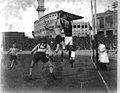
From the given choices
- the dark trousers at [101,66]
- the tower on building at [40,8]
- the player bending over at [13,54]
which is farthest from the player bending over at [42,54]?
the dark trousers at [101,66]

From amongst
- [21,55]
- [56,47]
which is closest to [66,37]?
[56,47]

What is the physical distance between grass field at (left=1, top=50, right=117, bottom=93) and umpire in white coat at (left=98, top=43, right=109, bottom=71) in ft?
0.19

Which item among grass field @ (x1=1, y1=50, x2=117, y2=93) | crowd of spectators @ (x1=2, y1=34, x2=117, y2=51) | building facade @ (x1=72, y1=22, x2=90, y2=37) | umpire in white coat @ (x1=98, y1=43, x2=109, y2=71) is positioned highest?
building facade @ (x1=72, y1=22, x2=90, y2=37)

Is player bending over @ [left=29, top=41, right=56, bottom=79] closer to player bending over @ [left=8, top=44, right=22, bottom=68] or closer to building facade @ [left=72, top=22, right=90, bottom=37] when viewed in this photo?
player bending over @ [left=8, top=44, right=22, bottom=68]

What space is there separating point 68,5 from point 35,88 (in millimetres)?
936

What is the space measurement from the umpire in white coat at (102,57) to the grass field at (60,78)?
0.19 feet

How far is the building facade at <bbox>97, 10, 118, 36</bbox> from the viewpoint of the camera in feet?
8.55

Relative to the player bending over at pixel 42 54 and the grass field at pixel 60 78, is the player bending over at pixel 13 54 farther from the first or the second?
the player bending over at pixel 42 54

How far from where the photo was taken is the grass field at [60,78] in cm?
247

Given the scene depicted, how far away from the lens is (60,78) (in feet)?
8.25

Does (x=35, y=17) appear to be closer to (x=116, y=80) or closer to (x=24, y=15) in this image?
(x=24, y=15)

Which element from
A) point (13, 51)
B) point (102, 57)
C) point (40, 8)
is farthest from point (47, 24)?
→ point (102, 57)

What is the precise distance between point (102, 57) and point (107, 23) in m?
0.37

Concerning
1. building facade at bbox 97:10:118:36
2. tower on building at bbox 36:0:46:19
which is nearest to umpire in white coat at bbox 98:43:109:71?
building facade at bbox 97:10:118:36
